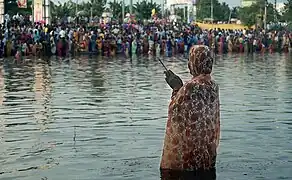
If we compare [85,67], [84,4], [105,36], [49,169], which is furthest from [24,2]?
[49,169]

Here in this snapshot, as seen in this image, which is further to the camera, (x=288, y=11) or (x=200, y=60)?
(x=288, y=11)

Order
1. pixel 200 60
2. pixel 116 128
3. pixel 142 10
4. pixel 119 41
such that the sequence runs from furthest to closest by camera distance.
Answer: pixel 142 10 < pixel 119 41 < pixel 116 128 < pixel 200 60

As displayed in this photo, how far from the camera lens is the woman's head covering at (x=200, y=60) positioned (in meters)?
8.38

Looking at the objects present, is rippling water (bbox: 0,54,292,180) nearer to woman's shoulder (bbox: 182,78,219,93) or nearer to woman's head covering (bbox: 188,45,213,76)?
woman's shoulder (bbox: 182,78,219,93)

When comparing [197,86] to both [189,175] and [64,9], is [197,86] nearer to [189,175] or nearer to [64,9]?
[189,175]

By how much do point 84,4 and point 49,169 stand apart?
8225 cm

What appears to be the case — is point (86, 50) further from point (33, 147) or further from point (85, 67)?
point (33, 147)

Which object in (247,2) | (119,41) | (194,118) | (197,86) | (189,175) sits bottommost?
(189,175)

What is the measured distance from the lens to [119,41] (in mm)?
47094

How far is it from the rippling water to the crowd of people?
17454mm

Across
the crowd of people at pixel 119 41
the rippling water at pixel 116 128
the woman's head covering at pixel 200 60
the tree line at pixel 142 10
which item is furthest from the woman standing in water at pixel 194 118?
the tree line at pixel 142 10

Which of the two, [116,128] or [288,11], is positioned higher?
[288,11]

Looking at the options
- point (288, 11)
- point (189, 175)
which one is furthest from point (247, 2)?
point (189, 175)

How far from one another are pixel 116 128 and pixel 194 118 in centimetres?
505
